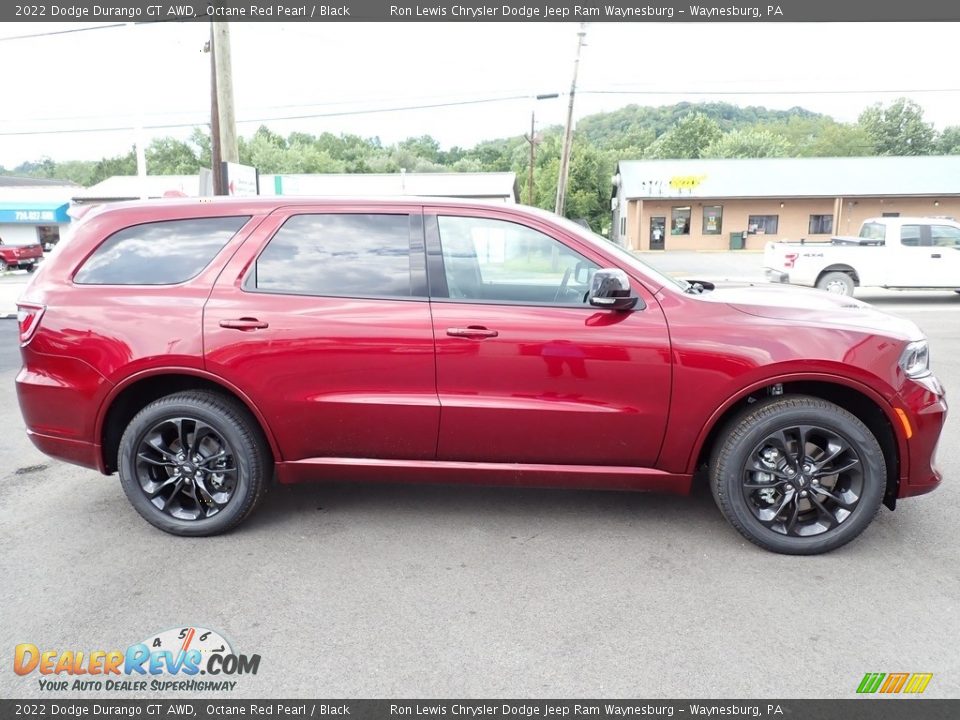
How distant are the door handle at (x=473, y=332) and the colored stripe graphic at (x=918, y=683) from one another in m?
2.25

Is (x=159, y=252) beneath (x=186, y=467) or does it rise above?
above

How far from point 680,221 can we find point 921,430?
40930 millimetres

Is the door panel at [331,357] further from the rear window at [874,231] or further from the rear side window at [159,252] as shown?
the rear window at [874,231]

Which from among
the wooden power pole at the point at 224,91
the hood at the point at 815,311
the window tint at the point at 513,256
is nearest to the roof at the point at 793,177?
the wooden power pole at the point at 224,91

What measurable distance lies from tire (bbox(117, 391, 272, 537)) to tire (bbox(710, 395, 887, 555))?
2525mm

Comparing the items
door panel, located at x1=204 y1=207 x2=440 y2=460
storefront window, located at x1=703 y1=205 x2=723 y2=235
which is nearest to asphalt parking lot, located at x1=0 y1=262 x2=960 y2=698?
door panel, located at x1=204 y1=207 x2=440 y2=460

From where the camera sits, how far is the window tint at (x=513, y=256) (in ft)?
12.2

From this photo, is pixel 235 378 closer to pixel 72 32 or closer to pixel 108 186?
pixel 72 32

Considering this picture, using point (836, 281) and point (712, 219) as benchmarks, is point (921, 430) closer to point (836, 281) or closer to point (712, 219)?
point (836, 281)

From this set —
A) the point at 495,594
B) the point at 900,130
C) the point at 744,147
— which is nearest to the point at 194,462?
the point at 495,594

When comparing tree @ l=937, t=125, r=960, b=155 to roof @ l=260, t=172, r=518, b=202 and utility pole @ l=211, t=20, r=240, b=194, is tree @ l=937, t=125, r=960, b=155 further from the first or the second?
utility pole @ l=211, t=20, r=240, b=194

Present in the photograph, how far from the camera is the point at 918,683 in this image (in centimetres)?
258

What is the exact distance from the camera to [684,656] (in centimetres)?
273

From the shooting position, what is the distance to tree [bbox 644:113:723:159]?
260 ft
